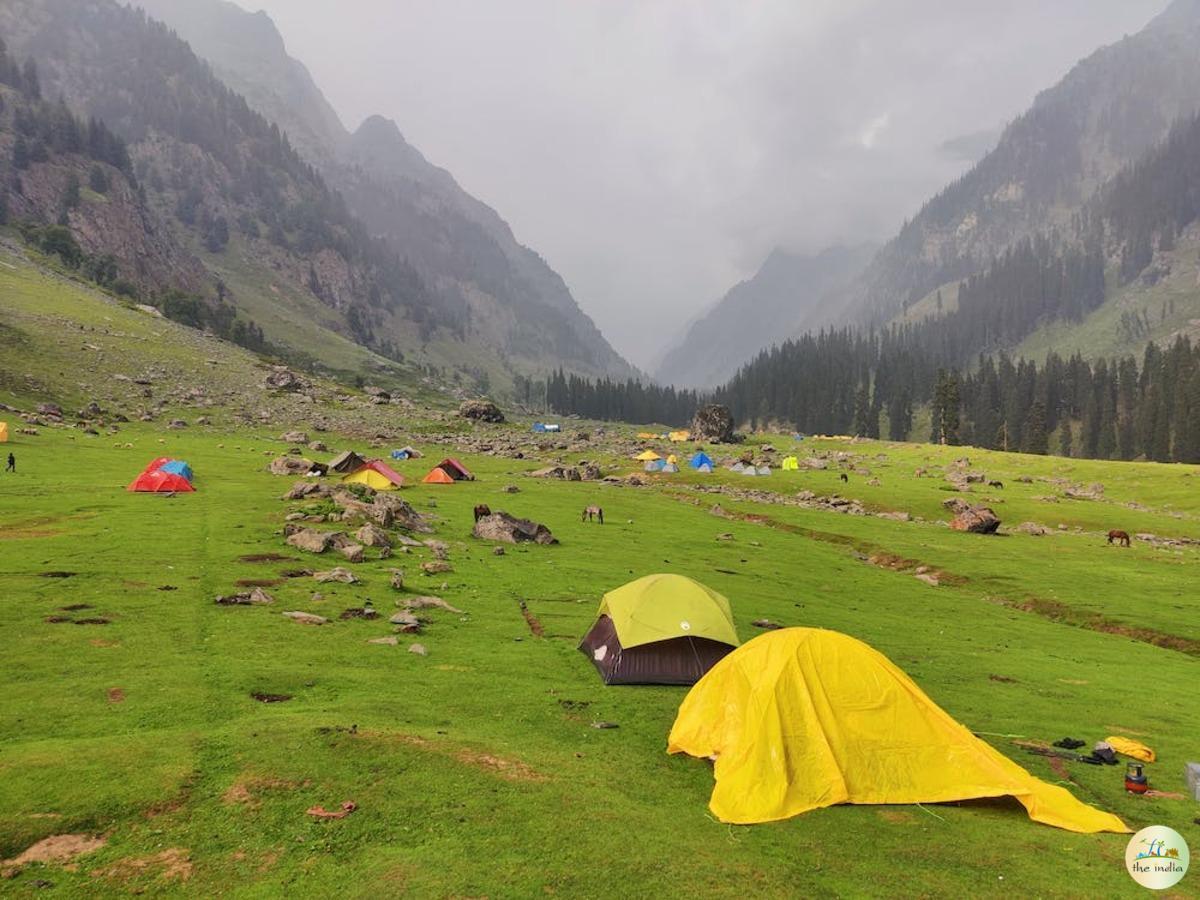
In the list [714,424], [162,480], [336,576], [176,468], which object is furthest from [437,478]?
[714,424]

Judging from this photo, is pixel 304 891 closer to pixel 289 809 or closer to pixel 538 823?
pixel 289 809

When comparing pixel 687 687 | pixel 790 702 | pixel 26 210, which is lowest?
pixel 687 687

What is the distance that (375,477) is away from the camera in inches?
2178

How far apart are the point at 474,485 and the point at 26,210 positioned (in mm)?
184125

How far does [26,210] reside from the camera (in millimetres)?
170875

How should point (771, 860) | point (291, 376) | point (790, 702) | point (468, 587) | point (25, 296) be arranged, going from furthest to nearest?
1. point (291, 376)
2. point (25, 296)
3. point (468, 587)
4. point (790, 702)
5. point (771, 860)

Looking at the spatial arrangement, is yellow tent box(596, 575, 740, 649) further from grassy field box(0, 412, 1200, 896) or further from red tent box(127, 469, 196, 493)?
red tent box(127, 469, 196, 493)

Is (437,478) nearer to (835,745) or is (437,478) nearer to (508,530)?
(508,530)

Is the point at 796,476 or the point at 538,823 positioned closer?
the point at 538,823

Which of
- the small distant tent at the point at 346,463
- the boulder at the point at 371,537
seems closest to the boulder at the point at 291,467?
the small distant tent at the point at 346,463

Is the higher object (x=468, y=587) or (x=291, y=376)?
(x=291, y=376)

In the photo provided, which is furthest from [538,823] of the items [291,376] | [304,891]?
[291,376]

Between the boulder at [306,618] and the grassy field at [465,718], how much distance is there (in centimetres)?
62

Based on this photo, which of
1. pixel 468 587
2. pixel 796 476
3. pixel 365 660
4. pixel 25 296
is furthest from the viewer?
pixel 25 296
